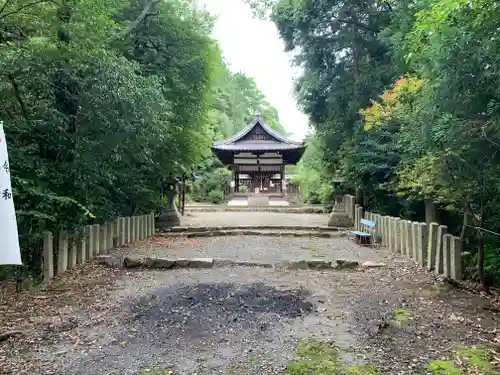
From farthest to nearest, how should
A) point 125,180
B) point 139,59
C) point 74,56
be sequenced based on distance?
→ 1. point 139,59
2. point 125,180
3. point 74,56

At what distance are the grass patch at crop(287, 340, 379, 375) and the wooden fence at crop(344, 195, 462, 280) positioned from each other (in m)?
3.10

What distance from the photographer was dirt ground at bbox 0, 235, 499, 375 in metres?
3.15

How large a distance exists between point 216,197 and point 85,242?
1822 cm

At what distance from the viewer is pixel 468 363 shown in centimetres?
312

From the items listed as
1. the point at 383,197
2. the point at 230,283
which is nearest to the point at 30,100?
the point at 230,283

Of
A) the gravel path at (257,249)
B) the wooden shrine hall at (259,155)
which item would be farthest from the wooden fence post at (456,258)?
the wooden shrine hall at (259,155)

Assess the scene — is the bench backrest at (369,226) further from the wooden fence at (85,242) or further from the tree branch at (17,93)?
the tree branch at (17,93)

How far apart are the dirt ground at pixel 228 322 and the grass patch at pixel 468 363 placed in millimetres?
101

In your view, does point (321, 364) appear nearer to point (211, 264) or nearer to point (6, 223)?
point (6, 223)

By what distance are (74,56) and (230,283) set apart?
3746 mm

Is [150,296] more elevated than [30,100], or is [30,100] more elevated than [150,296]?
[30,100]

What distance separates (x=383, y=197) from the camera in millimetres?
10117

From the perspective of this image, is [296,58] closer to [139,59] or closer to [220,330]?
[139,59]

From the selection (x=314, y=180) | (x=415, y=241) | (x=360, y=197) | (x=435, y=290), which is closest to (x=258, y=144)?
(x=314, y=180)
